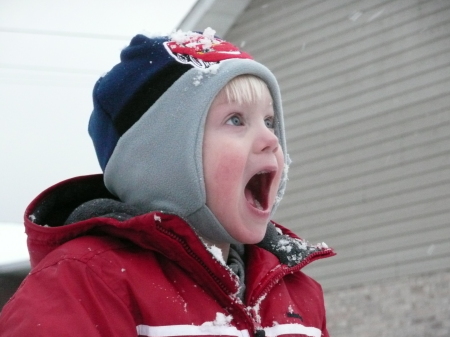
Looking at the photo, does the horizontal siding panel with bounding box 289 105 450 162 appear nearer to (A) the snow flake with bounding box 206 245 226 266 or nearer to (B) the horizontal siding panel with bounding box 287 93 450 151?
(B) the horizontal siding panel with bounding box 287 93 450 151

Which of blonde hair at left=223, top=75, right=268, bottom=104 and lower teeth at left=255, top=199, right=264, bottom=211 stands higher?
blonde hair at left=223, top=75, right=268, bottom=104

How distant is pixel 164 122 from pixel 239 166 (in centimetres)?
23

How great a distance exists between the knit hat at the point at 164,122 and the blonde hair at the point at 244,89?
25 millimetres

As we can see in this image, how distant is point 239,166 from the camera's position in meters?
1.96

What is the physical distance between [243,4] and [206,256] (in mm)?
6448

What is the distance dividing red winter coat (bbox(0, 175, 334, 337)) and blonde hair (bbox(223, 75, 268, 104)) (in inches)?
15.4

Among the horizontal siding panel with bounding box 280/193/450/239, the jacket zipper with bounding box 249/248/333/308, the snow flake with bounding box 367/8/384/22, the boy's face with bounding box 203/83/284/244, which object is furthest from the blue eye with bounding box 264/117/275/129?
the snow flake with bounding box 367/8/384/22

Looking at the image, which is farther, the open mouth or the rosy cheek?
the open mouth

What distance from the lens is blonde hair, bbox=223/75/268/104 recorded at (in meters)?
2.04

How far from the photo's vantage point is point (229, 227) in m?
1.98

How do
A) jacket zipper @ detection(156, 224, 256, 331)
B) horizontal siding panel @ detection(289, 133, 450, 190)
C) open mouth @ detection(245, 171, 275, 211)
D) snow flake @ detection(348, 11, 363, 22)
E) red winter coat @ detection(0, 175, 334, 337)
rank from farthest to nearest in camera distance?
snow flake @ detection(348, 11, 363, 22) → horizontal siding panel @ detection(289, 133, 450, 190) → open mouth @ detection(245, 171, 275, 211) → jacket zipper @ detection(156, 224, 256, 331) → red winter coat @ detection(0, 175, 334, 337)

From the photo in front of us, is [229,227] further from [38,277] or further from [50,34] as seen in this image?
[50,34]

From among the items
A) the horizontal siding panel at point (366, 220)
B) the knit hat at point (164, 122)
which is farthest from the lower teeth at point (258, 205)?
the horizontal siding panel at point (366, 220)

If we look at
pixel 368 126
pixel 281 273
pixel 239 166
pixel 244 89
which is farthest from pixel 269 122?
pixel 368 126
